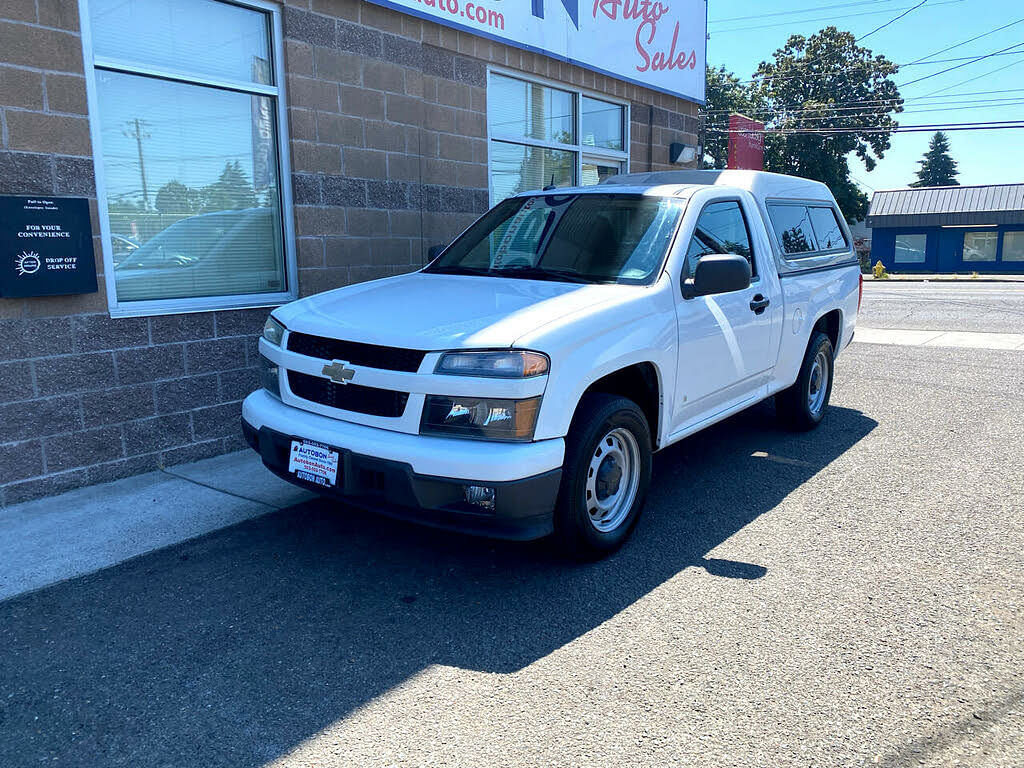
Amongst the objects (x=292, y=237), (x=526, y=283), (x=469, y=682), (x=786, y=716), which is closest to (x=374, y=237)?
(x=292, y=237)

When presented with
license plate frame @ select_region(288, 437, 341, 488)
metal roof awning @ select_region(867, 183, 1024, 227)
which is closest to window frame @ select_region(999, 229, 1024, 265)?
metal roof awning @ select_region(867, 183, 1024, 227)

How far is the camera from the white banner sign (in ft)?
25.8

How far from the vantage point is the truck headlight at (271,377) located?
4169 millimetres

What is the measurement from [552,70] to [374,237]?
3.48 m

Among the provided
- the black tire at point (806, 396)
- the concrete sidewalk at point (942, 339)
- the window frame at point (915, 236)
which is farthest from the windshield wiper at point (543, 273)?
the window frame at point (915, 236)

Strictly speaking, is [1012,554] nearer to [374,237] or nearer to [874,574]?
[874,574]

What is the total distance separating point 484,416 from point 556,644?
0.98 metres

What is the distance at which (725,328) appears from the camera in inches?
186

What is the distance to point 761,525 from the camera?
4488mm

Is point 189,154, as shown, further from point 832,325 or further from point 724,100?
point 724,100

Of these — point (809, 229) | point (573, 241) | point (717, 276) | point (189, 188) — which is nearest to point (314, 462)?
point (573, 241)

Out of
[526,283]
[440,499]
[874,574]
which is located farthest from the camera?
[526,283]

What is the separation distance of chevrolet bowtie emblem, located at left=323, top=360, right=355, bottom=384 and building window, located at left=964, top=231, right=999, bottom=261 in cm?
4241

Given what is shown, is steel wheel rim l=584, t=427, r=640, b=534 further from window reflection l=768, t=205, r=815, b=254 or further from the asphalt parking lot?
window reflection l=768, t=205, r=815, b=254
